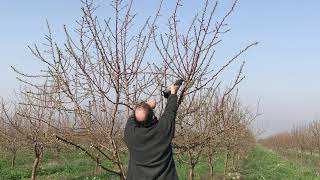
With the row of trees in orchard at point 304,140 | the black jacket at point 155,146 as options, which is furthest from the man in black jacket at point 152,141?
the row of trees in orchard at point 304,140

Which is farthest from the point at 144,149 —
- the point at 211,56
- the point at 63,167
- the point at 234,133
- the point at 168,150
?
the point at 63,167

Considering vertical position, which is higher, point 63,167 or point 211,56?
point 211,56

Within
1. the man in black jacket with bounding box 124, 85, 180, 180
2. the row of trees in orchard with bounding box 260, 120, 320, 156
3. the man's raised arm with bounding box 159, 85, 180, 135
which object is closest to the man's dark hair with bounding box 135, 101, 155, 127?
the man in black jacket with bounding box 124, 85, 180, 180

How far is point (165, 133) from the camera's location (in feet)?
13.6

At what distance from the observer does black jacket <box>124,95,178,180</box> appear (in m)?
4.15

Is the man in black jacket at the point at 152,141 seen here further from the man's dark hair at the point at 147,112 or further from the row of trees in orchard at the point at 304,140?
the row of trees in orchard at the point at 304,140

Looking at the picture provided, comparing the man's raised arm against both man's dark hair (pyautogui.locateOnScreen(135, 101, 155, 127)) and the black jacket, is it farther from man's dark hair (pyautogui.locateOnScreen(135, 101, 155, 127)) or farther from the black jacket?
man's dark hair (pyautogui.locateOnScreen(135, 101, 155, 127))

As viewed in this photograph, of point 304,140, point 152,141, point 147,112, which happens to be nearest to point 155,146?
point 152,141

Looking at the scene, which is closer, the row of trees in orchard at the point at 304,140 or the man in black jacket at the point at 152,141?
the man in black jacket at the point at 152,141

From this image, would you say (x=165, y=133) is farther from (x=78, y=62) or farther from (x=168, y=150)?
(x=78, y=62)

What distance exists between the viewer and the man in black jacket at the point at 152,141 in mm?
4133

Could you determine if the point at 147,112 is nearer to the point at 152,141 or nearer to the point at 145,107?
the point at 145,107

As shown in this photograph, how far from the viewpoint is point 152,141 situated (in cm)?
419

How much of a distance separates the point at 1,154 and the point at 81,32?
2453cm
